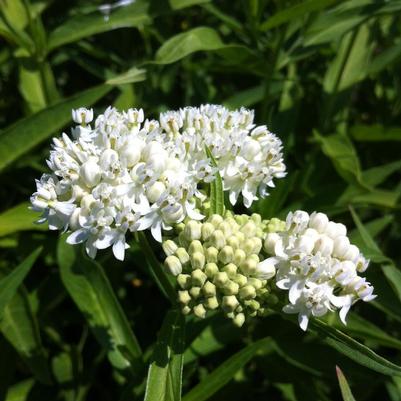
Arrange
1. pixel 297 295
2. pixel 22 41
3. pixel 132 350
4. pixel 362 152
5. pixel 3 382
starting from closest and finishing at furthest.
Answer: pixel 297 295, pixel 132 350, pixel 3 382, pixel 22 41, pixel 362 152

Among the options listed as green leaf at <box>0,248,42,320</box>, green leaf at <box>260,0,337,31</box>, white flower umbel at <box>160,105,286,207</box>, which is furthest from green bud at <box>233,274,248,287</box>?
green leaf at <box>260,0,337,31</box>

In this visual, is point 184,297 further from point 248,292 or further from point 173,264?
point 248,292

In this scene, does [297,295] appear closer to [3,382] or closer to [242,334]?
[242,334]

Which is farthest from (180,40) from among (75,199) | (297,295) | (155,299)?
(155,299)

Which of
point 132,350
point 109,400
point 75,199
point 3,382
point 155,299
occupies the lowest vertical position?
point 109,400

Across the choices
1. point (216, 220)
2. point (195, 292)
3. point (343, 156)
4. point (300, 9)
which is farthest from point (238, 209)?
point (195, 292)

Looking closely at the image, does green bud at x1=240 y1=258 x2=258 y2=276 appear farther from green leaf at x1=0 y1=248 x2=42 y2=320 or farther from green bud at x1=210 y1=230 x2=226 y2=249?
green leaf at x1=0 y1=248 x2=42 y2=320

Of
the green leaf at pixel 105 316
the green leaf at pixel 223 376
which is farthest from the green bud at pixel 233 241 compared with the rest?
the green leaf at pixel 105 316
